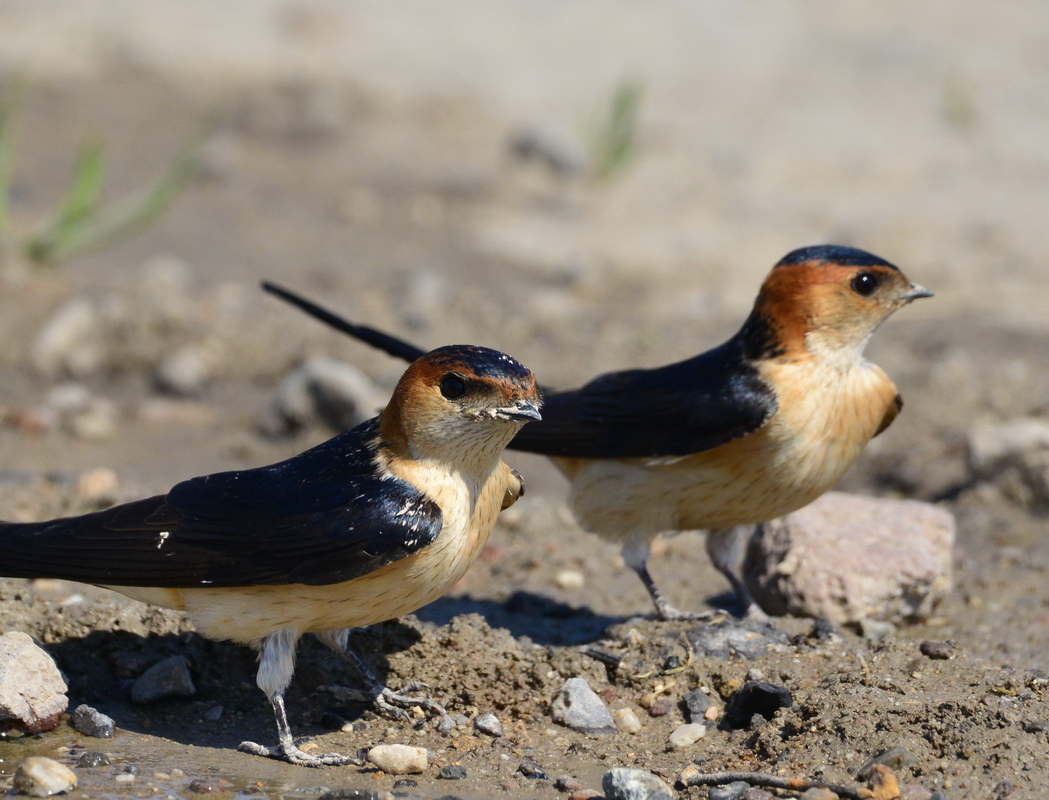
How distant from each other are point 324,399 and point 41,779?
3663 mm

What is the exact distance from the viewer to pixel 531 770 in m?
3.92

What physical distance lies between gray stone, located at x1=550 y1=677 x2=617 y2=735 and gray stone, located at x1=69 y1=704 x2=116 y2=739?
4.48ft

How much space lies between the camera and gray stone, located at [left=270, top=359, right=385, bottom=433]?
698cm

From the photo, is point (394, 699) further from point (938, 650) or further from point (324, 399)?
point (324, 399)

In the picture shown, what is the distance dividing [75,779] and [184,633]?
983 mm

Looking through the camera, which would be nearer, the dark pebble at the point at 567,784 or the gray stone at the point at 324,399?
the dark pebble at the point at 567,784

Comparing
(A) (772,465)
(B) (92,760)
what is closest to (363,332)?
(A) (772,465)

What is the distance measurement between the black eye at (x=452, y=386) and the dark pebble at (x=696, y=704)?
4.45 ft

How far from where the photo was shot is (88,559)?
13.1ft

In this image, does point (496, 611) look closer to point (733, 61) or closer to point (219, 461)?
point (219, 461)

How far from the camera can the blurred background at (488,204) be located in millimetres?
7383

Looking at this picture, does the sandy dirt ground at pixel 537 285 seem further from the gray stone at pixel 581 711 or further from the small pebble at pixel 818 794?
the small pebble at pixel 818 794

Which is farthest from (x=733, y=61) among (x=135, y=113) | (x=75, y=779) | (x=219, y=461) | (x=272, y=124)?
(x=75, y=779)

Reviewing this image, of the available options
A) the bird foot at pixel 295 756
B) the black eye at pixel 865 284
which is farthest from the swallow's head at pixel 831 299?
the bird foot at pixel 295 756
